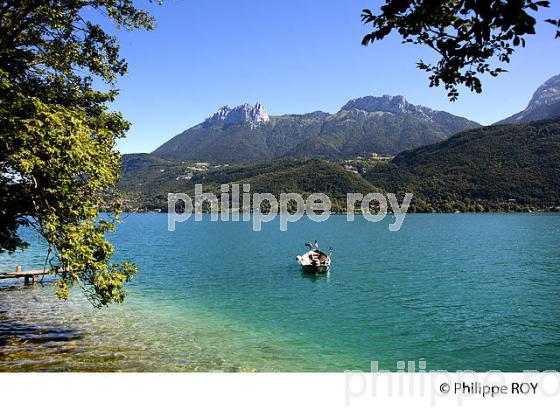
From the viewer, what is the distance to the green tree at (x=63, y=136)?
468 inches

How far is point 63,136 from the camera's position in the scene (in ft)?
38.7

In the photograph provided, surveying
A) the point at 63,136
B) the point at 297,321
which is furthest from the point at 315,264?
the point at 63,136

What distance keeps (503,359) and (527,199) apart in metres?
201

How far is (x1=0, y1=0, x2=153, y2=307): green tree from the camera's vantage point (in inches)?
468

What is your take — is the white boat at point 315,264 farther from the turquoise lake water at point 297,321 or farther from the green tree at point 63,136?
the green tree at point 63,136

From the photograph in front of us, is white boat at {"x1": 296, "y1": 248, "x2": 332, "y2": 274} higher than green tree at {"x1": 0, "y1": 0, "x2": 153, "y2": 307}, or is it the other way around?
green tree at {"x1": 0, "y1": 0, "x2": 153, "y2": 307}

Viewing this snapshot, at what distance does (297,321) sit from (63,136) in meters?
15.7

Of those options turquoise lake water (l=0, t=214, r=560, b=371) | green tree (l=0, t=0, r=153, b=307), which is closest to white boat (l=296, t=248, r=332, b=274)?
turquoise lake water (l=0, t=214, r=560, b=371)

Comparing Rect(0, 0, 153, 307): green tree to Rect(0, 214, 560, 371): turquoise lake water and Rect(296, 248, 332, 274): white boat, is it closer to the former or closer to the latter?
Rect(0, 214, 560, 371): turquoise lake water

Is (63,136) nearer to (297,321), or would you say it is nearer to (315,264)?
(297,321)

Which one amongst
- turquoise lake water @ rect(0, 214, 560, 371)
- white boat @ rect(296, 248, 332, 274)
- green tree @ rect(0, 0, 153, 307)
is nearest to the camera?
green tree @ rect(0, 0, 153, 307)

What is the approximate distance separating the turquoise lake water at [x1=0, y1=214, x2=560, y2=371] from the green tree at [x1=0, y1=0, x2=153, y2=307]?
3688 millimetres

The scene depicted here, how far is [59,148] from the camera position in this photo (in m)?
12.0
